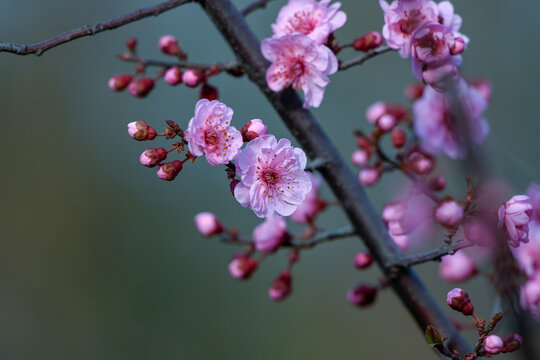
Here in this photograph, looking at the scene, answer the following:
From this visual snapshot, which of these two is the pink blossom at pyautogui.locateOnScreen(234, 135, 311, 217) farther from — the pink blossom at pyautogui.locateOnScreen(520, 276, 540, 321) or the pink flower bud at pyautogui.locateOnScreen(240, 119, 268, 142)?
the pink blossom at pyautogui.locateOnScreen(520, 276, 540, 321)

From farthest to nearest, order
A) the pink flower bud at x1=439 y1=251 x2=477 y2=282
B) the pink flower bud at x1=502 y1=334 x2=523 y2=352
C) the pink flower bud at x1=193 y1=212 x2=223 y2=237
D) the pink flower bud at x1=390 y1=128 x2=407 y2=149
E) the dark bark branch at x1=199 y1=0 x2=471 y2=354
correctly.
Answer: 1. the pink flower bud at x1=193 y1=212 x2=223 y2=237
2. the pink flower bud at x1=390 y1=128 x2=407 y2=149
3. the pink flower bud at x1=439 y1=251 x2=477 y2=282
4. the dark bark branch at x1=199 y1=0 x2=471 y2=354
5. the pink flower bud at x1=502 y1=334 x2=523 y2=352

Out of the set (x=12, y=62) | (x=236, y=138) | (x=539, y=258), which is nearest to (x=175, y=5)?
(x=236, y=138)

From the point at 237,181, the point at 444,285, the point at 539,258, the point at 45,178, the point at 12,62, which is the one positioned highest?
the point at 12,62

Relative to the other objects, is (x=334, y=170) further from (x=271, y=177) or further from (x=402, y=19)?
(x=402, y=19)

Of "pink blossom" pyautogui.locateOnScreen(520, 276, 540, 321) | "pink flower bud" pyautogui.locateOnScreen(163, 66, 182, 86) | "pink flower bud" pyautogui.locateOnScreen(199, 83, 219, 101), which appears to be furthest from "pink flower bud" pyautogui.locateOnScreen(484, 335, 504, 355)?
"pink flower bud" pyautogui.locateOnScreen(163, 66, 182, 86)

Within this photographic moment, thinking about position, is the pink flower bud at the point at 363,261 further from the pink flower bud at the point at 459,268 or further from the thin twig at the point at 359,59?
the thin twig at the point at 359,59

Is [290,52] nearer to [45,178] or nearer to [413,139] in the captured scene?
[413,139]

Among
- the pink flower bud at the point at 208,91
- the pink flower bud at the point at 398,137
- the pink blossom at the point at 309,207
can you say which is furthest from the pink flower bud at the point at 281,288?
the pink flower bud at the point at 208,91

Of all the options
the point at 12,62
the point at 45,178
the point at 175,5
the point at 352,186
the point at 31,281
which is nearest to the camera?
the point at 175,5
